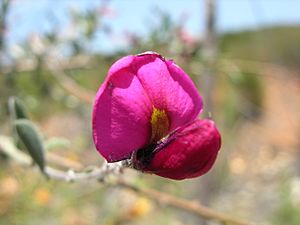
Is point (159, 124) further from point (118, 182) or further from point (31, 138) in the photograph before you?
point (118, 182)

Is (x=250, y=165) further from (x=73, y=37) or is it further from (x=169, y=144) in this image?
(x=169, y=144)

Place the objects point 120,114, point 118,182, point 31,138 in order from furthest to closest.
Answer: point 118,182, point 31,138, point 120,114

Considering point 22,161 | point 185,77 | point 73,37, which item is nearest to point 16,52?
point 73,37

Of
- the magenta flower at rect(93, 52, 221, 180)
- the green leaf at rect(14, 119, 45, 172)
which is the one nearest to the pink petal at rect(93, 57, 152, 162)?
the magenta flower at rect(93, 52, 221, 180)

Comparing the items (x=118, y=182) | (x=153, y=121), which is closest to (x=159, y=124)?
(x=153, y=121)

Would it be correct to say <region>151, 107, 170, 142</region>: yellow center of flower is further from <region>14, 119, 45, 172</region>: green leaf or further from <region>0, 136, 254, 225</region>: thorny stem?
<region>14, 119, 45, 172</region>: green leaf

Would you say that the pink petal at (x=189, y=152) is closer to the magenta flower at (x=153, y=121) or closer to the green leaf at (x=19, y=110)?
the magenta flower at (x=153, y=121)

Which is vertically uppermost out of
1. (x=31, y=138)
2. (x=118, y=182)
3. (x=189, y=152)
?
(x=189, y=152)
